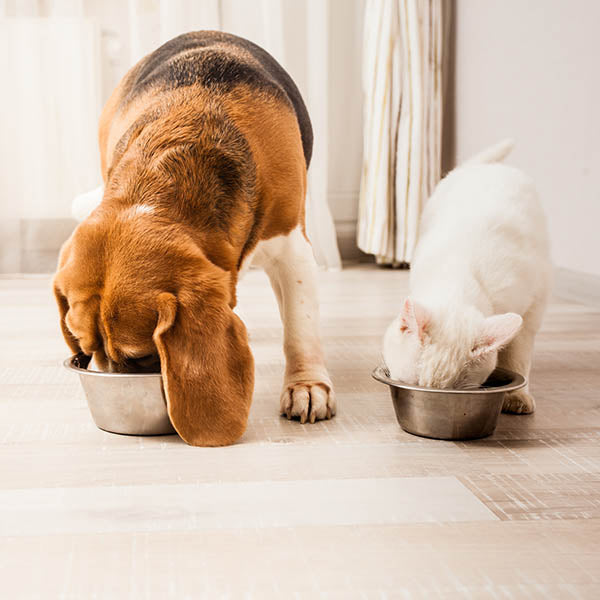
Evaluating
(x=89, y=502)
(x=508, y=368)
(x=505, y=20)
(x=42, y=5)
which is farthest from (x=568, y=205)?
(x=42, y=5)

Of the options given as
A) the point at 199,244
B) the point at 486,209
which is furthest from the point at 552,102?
the point at 199,244

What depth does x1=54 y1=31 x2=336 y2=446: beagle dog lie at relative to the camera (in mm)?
1479

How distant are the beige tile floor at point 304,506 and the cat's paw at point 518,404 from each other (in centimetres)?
3

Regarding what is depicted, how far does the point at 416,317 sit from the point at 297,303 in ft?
1.79

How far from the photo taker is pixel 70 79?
15.0 feet

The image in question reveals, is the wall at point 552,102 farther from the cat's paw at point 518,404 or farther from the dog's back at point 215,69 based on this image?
the cat's paw at point 518,404

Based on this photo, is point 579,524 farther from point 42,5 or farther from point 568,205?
point 42,5

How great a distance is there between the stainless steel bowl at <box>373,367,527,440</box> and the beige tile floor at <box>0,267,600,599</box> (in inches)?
1.3

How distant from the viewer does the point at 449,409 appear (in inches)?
63.8

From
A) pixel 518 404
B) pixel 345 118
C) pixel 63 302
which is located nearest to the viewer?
pixel 63 302

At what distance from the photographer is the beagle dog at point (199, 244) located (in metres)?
1.48

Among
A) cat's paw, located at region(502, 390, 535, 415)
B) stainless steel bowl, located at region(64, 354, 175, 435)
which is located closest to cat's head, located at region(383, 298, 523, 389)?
cat's paw, located at region(502, 390, 535, 415)

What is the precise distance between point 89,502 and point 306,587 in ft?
Answer: 1.50

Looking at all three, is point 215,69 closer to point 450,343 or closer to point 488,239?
point 488,239
